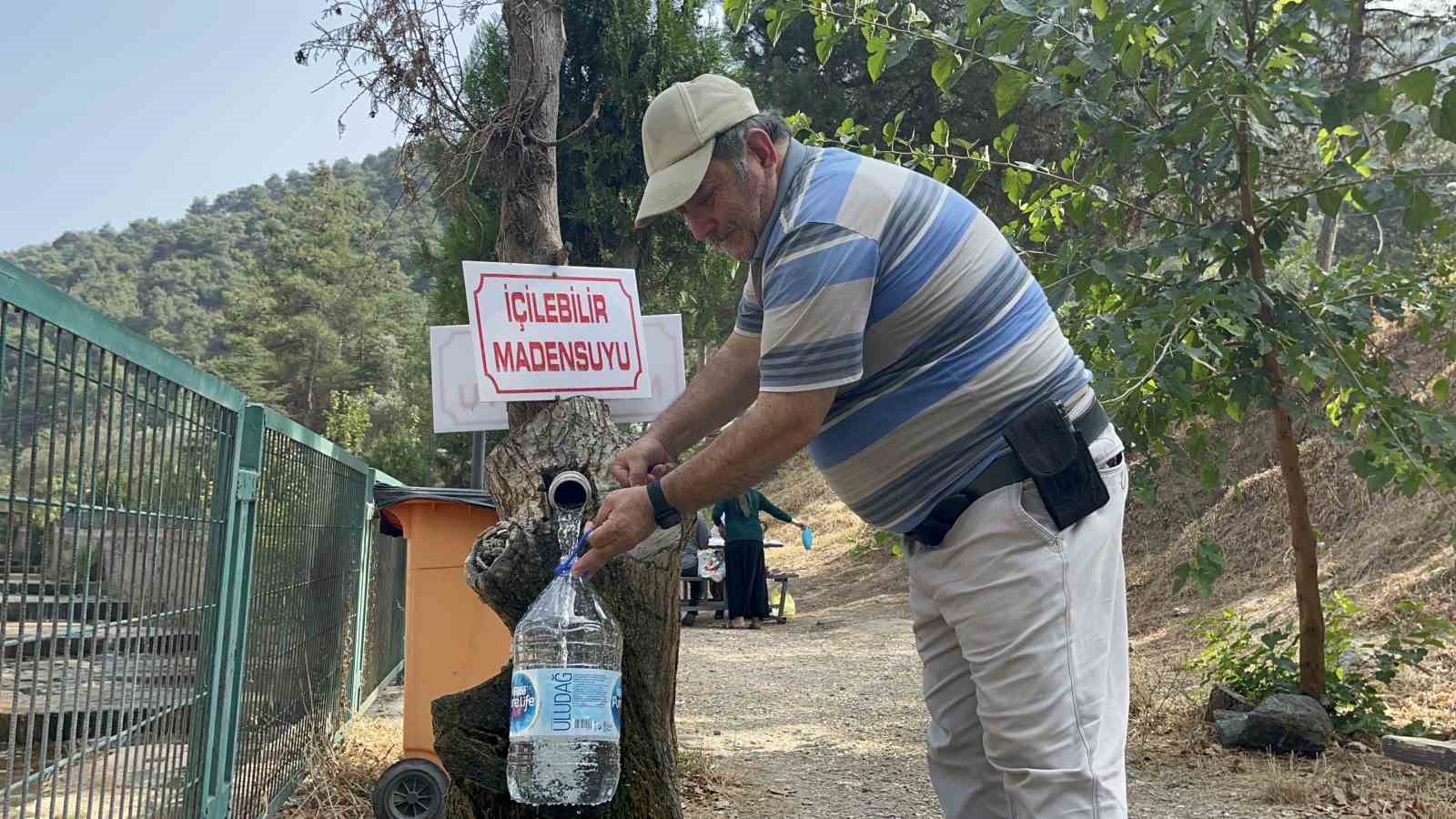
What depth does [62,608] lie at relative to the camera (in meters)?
2.39

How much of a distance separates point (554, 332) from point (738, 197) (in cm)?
188

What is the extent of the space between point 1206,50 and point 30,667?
12.8ft

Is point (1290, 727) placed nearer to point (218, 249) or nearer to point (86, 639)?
point (86, 639)

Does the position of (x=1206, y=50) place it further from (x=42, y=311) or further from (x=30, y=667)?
(x=30, y=667)

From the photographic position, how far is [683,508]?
258 cm

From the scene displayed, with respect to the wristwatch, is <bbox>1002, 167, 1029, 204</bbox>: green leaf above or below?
above

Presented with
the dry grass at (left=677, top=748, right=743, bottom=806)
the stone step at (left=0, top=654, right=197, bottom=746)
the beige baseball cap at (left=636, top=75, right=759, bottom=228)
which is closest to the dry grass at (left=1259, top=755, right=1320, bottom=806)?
the dry grass at (left=677, top=748, right=743, bottom=806)

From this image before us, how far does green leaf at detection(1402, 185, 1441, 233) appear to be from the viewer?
4492 mm

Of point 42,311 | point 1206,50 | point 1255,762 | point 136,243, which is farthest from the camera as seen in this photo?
point 136,243

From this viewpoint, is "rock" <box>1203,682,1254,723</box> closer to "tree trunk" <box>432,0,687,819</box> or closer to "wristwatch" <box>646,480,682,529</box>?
"tree trunk" <box>432,0,687,819</box>

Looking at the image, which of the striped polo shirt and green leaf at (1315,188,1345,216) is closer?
the striped polo shirt

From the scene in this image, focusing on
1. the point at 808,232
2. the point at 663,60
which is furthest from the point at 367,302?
the point at 808,232

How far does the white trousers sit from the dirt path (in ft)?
9.48

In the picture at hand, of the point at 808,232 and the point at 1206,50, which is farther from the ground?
the point at 1206,50
